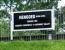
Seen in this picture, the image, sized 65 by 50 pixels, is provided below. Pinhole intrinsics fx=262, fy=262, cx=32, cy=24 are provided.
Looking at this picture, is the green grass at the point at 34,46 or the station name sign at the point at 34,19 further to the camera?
the station name sign at the point at 34,19

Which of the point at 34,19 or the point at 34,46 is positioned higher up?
the point at 34,19

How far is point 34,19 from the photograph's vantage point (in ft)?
38.1

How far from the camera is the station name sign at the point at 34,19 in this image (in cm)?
1152

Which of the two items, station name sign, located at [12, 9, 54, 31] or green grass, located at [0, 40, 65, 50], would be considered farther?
station name sign, located at [12, 9, 54, 31]

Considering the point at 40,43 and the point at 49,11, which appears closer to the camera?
the point at 40,43

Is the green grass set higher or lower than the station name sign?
lower

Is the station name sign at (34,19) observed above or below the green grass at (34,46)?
above

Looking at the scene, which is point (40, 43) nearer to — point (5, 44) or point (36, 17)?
point (5, 44)

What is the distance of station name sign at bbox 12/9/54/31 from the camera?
11516 millimetres

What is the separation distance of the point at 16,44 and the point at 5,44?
1.30 ft

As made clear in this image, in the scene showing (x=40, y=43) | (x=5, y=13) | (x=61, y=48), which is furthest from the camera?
(x=5, y=13)

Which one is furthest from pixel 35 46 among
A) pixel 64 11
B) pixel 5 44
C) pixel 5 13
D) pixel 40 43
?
pixel 5 13

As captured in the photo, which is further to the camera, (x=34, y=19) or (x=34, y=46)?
(x=34, y=19)

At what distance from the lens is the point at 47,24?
11695 millimetres
